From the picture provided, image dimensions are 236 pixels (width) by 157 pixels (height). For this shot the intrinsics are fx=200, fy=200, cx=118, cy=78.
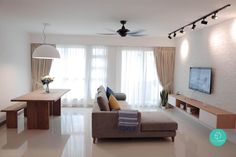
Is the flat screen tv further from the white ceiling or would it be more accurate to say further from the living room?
the white ceiling

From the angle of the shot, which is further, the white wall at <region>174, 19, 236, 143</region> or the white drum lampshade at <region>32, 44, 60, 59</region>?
the white drum lampshade at <region>32, 44, 60, 59</region>

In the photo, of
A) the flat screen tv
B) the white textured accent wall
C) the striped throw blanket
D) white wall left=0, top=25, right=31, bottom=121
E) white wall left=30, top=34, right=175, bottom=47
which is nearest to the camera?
the striped throw blanket

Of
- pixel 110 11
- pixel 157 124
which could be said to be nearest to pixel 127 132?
pixel 157 124

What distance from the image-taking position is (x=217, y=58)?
4.45m

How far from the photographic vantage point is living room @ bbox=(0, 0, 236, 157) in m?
3.48

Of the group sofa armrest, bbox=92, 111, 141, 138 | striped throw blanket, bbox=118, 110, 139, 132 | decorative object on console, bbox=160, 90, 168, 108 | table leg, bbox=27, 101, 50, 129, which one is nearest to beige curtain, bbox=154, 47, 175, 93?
decorative object on console, bbox=160, 90, 168, 108

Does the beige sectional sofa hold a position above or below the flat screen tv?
below

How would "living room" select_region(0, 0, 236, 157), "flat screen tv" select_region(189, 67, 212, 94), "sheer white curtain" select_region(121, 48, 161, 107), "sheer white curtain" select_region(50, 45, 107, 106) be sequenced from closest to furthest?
"living room" select_region(0, 0, 236, 157) → "flat screen tv" select_region(189, 67, 212, 94) → "sheer white curtain" select_region(50, 45, 107, 106) → "sheer white curtain" select_region(121, 48, 161, 107)

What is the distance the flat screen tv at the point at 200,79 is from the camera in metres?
4.66

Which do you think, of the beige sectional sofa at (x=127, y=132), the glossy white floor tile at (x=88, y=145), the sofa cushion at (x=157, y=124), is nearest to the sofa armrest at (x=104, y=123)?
the beige sectional sofa at (x=127, y=132)

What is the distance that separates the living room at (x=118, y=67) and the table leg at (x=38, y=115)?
114mm

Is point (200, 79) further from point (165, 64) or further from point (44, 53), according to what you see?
point (44, 53)

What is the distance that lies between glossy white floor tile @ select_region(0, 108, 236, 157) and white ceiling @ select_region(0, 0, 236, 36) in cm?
245

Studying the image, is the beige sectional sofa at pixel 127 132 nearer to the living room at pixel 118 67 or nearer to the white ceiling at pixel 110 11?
the living room at pixel 118 67
